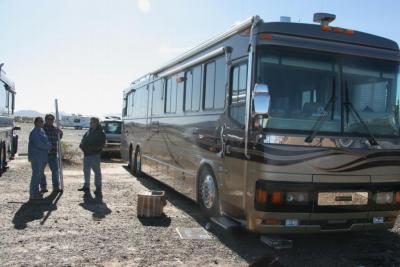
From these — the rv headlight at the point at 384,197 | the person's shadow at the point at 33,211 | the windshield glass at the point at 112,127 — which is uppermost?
the windshield glass at the point at 112,127

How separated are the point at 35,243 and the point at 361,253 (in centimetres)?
458

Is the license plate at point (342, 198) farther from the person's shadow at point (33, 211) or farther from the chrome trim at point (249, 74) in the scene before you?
the person's shadow at point (33, 211)

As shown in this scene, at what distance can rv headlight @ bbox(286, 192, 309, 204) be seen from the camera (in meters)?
5.80

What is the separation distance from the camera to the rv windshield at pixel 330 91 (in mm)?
5887

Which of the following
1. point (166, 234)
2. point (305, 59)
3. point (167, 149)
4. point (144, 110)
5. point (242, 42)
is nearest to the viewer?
point (305, 59)

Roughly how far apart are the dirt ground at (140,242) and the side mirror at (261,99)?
180cm

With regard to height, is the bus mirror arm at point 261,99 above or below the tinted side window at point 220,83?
below

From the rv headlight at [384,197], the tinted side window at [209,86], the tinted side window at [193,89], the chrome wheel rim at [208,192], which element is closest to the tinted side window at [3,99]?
the tinted side window at [193,89]

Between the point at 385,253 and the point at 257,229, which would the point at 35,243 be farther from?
the point at 385,253

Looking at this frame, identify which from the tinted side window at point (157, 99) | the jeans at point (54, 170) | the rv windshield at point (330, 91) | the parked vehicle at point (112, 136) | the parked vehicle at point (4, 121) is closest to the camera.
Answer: the rv windshield at point (330, 91)

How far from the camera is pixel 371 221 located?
6.33m

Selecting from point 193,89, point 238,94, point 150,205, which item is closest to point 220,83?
point 238,94

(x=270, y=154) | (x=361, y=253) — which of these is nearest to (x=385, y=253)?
(x=361, y=253)

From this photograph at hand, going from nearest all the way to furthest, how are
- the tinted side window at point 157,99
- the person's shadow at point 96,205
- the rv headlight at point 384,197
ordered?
the rv headlight at point 384,197
the person's shadow at point 96,205
the tinted side window at point 157,99
